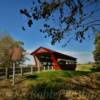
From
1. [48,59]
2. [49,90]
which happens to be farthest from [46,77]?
[48,59]

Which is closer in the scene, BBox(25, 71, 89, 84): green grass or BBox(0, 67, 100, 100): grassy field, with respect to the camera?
BBox(0, 67, 100, 100): grassy field

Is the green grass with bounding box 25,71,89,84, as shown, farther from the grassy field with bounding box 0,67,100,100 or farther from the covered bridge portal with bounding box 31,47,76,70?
the covered bridge portal with bounding box 31,47,76,70

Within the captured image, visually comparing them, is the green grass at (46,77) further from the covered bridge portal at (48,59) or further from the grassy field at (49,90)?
the covered bridge portal at (48,59)

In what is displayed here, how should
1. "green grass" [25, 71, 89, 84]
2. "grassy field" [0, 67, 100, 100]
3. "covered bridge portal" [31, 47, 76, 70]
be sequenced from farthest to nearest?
"covered bridge portal" [31, 47, 76, 70]
"green grass" [25, 71, 89, 84]
"grassy field" [0, 67, 100, 100]

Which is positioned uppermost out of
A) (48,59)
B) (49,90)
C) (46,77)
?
(48,59)

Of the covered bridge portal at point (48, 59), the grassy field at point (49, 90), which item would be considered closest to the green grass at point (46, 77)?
the grassy field at point (49, 90)

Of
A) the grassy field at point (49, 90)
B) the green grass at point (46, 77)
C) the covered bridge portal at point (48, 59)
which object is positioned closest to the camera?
the grassy field at point (49, 90)

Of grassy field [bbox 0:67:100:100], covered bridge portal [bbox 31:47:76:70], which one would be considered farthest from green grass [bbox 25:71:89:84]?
covered bridge portal [bbox 31:47:76:70]

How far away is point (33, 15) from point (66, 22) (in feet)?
7.42

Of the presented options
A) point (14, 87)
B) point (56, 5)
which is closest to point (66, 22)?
point (56, 5)

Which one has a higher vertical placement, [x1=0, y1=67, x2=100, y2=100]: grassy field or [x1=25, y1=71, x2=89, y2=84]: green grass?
[x1=25, y1=71, x2=89, y2=84]: green grass

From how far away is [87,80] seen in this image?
25781mm

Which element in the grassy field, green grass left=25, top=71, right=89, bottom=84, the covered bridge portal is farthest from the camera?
the covered bridge portal

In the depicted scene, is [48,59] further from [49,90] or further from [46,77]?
[49,90]
